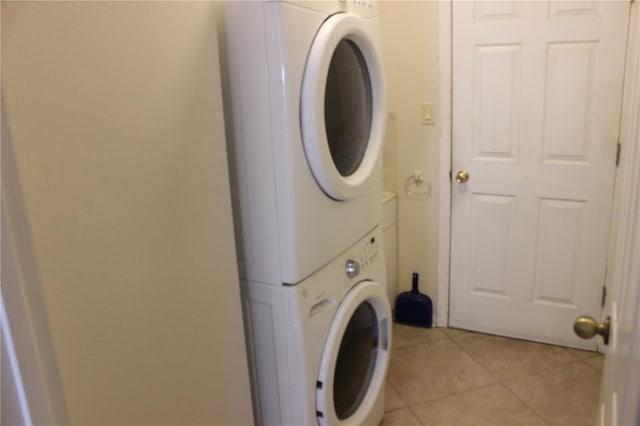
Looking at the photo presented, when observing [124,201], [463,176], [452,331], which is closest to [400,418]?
[452,331]

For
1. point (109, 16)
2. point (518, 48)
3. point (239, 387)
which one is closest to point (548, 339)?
point (518, 48)

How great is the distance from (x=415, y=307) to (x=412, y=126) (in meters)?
0.96

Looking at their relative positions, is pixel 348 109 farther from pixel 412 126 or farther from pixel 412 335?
pixel 412 335

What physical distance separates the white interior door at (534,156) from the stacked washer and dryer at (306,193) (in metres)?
0.92

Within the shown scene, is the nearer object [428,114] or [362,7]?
[362,7]

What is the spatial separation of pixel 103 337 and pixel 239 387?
53 centimetres

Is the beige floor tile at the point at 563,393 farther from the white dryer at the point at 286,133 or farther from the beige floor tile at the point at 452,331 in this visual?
the white dryer at the point at 286,133

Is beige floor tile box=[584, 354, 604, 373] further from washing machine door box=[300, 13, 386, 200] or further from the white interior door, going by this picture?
washing machine door box=[300, 13, 386, 200]

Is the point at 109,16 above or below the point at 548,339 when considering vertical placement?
above

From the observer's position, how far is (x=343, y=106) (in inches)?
61.6

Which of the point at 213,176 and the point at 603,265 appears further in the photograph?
the point at 603,265

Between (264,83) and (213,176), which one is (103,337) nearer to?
(213,176)

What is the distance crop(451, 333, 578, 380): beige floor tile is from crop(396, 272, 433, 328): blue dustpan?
0.61 feet

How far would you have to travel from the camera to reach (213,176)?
44.8 inches
